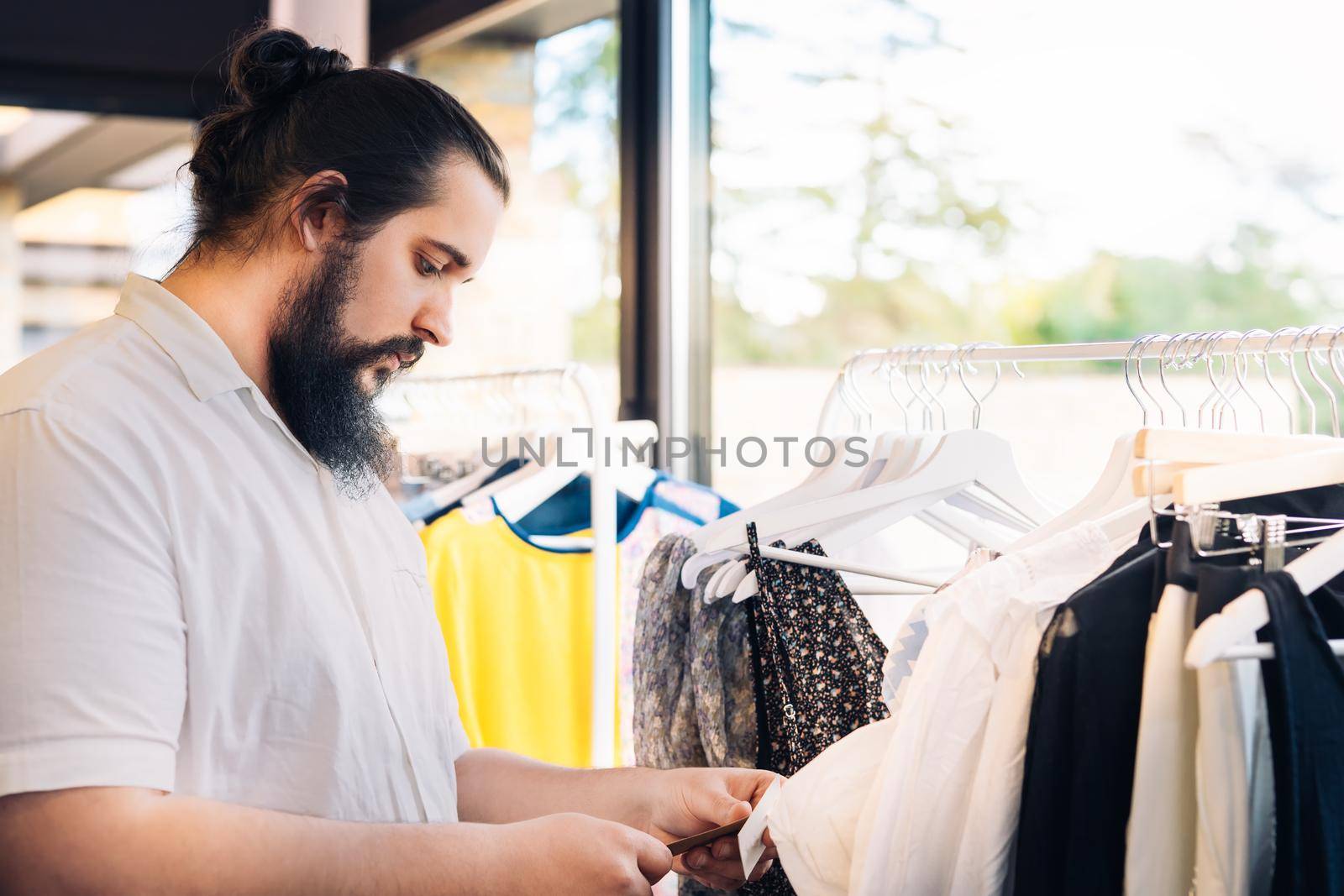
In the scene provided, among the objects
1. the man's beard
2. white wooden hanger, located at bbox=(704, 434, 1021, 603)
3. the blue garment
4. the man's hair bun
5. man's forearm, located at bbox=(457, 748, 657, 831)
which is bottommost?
man's forearm, located at bbox=(457, 748, 657, 831)

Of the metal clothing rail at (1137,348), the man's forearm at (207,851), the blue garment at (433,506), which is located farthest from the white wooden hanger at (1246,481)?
the blue garment at (433,506)

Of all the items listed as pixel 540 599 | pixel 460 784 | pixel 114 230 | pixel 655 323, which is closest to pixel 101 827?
pixel 460 784

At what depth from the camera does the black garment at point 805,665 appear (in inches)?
48.8

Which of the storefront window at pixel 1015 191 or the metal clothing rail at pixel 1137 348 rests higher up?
the storefront window at pixel 1015 191

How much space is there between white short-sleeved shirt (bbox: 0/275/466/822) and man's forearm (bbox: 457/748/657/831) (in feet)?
0.31

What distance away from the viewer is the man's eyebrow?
1161mm

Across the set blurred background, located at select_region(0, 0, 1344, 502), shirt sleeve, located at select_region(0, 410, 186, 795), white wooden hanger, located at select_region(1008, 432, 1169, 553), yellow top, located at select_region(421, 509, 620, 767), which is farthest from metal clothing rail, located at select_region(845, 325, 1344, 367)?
shirt sleeve, located at select_region(0, 410, 186, 795)

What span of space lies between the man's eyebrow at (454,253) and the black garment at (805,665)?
429mm

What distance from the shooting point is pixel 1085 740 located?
0.75 meters

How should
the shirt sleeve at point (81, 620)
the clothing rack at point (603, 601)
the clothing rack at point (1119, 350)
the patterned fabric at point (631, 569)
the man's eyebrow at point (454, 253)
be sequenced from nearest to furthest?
the shirt sleeve at point (81, 620) → the clothing rack at point (1119, 350) → the man's eyebrow at point (454, 253) → the clothing rack at point (603, 601) → the patterned fabric at point (631, 569)

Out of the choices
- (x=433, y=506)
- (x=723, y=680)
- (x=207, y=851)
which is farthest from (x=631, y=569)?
(x=207, y=851)

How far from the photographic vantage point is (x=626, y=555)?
176cm

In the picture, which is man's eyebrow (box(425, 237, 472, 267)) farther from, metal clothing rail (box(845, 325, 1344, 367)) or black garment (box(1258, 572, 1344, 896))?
black garment (box(1258, 572, 1344, 896))

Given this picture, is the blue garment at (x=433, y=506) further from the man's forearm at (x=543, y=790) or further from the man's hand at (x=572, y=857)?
the man's hand at (x=572, y=857)
